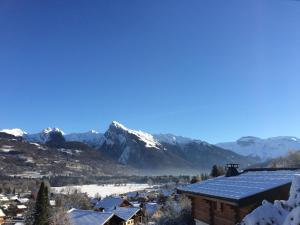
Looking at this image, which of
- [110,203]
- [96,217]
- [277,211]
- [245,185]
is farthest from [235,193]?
[110,203]

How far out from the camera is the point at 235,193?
14.0 metres

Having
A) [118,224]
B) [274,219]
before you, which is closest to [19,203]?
[118,224]

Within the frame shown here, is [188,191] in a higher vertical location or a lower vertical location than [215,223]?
higher

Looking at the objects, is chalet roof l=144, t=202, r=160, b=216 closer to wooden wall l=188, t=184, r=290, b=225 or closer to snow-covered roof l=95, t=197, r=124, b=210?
snow-covered roof l=95, t=197, r=124, b=210

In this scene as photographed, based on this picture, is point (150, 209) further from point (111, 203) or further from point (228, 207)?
point (228, 207)

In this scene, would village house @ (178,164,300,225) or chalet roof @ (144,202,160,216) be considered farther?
chalet roof @ (144,202,160,216)

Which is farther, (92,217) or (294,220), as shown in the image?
(92,217)

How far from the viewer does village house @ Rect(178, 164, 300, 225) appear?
43.3 feet

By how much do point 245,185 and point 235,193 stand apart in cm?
99

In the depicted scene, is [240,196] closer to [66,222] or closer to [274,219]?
[274,219]

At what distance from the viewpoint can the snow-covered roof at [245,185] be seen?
13463mm

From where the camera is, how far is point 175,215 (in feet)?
126

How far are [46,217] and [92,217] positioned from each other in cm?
516

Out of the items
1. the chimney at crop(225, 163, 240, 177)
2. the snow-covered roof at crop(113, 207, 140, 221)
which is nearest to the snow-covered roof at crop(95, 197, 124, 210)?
the snow-covered roof at crop(113, 207, 140, 221)
